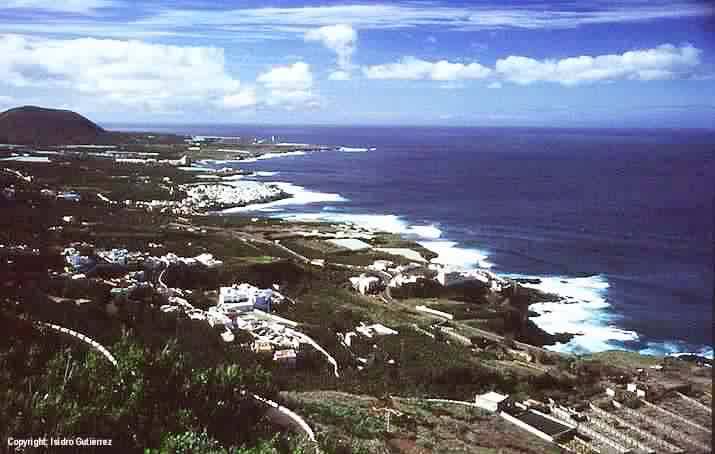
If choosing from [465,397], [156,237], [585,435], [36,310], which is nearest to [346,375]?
[465,397]

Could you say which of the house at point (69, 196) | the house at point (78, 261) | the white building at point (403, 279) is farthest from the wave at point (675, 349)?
the house at point (69, 196)

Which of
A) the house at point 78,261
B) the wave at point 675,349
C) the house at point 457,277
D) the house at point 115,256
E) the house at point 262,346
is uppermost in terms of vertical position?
the house at point 78,261

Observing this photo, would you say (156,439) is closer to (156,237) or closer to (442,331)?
(442,331)

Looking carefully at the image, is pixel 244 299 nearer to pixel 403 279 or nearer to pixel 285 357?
pixel 285 357

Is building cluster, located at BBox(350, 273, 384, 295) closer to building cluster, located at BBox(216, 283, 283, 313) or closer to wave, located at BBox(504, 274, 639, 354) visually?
building cluster, located at BBox(216, 283, 283, 313)

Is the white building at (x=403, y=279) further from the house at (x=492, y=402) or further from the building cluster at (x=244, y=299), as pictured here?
the house at (x=492, y=402)

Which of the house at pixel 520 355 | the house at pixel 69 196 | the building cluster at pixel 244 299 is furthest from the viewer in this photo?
the house at pixel 69 196

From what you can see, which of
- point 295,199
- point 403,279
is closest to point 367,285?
point 403,279
